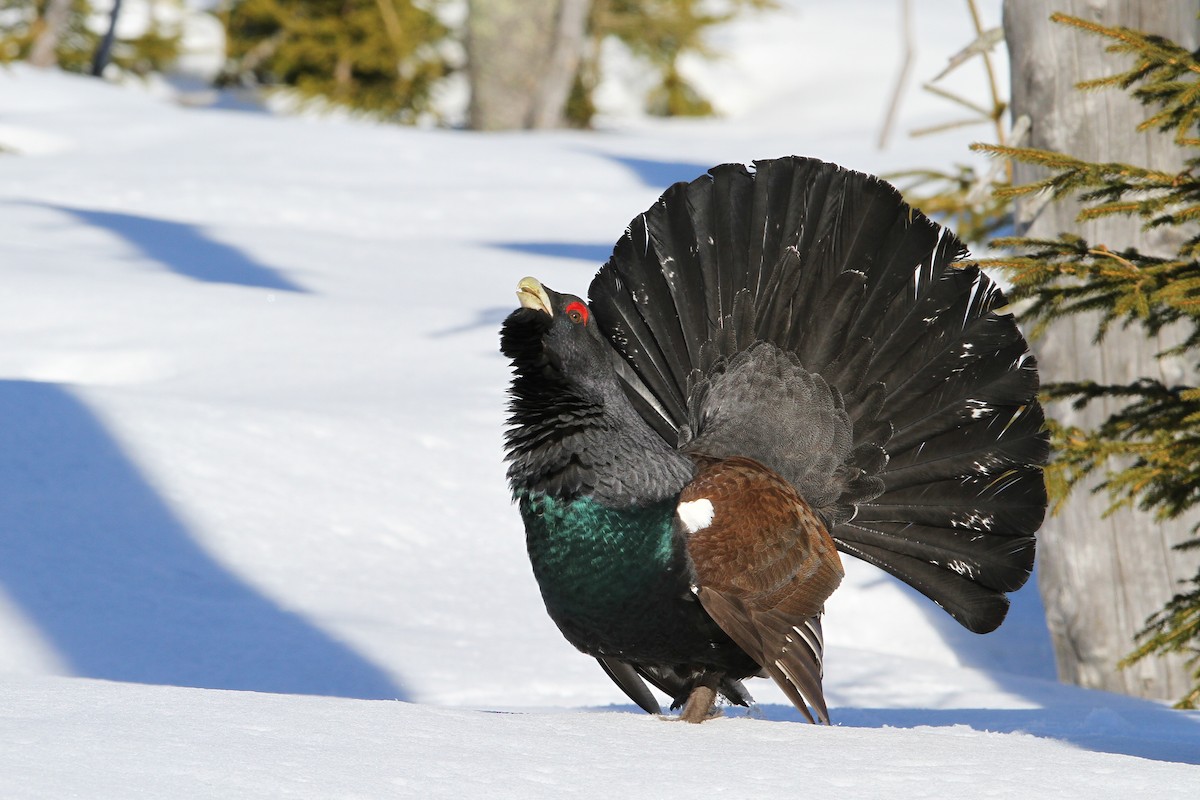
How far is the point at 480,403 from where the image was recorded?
6336mm

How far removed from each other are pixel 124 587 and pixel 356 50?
16.2m

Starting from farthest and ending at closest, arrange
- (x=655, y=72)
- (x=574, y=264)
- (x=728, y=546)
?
(x=655, y=72) < (x=574, y=264) < (x=728, y=546)

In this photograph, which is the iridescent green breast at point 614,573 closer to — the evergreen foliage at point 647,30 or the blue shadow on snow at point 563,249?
the blue shadow on snow at point 563,249

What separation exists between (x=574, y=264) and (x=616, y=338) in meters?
4.51

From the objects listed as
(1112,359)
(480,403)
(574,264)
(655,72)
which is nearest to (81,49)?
(655,72)

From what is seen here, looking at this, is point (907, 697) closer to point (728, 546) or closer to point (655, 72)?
point (728, 546)

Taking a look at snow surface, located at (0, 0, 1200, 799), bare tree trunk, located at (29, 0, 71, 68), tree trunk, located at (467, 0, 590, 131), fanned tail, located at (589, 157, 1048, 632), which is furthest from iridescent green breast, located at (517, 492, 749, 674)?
bare tree trunk, located at (29, 0, 71, 68)

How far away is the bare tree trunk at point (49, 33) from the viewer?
662 inches

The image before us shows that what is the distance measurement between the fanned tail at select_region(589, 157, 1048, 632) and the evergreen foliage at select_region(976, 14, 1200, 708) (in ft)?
0.82

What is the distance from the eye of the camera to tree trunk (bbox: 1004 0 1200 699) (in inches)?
188

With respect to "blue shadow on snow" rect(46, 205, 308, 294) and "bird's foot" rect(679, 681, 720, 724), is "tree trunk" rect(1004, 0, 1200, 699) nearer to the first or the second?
"bird's foot" rect(679, 681, 720, 724)

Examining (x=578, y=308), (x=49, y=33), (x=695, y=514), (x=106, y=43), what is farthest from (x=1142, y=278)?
(x=49, y=33)

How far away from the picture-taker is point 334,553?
513 centimetres

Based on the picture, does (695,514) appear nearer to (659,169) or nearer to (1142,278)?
(1142,278)
